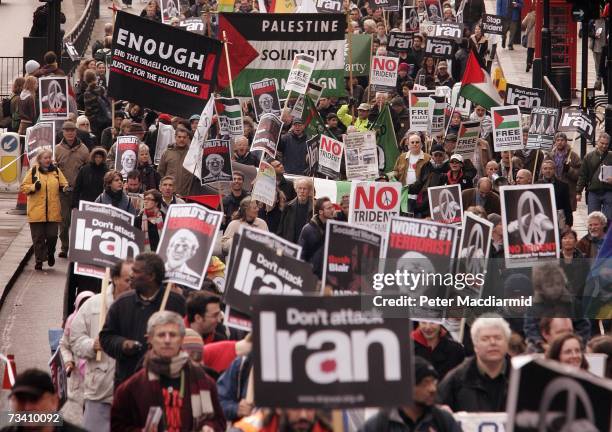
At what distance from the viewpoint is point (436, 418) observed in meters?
8.40

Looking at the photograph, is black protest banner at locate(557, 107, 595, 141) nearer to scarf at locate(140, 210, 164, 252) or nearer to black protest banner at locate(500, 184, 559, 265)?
scarf at locate(140, 210, 164, 252)

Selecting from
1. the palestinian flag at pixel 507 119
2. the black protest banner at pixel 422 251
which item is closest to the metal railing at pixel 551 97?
the palestinian flag at pixel 507 119

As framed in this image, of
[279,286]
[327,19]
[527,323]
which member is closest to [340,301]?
[279,286]

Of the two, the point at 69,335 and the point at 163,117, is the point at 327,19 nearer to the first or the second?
the point at 163,117

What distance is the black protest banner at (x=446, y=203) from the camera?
1636 centimetres

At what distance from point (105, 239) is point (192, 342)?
274cm

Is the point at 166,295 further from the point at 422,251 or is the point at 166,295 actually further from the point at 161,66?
the point at 161,66

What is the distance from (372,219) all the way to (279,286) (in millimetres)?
5230

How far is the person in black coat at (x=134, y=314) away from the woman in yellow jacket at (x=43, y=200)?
8.68m

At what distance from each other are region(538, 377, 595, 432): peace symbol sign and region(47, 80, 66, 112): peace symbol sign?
1662cm

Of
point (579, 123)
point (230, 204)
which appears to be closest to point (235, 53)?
point (230, 204)

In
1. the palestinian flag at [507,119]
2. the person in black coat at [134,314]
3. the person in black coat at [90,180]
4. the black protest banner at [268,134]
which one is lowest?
the person in black coat at [134,314]

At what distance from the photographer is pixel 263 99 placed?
22.1m

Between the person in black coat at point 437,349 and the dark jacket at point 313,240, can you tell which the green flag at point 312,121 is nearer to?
the dark jacket at point 313,240
